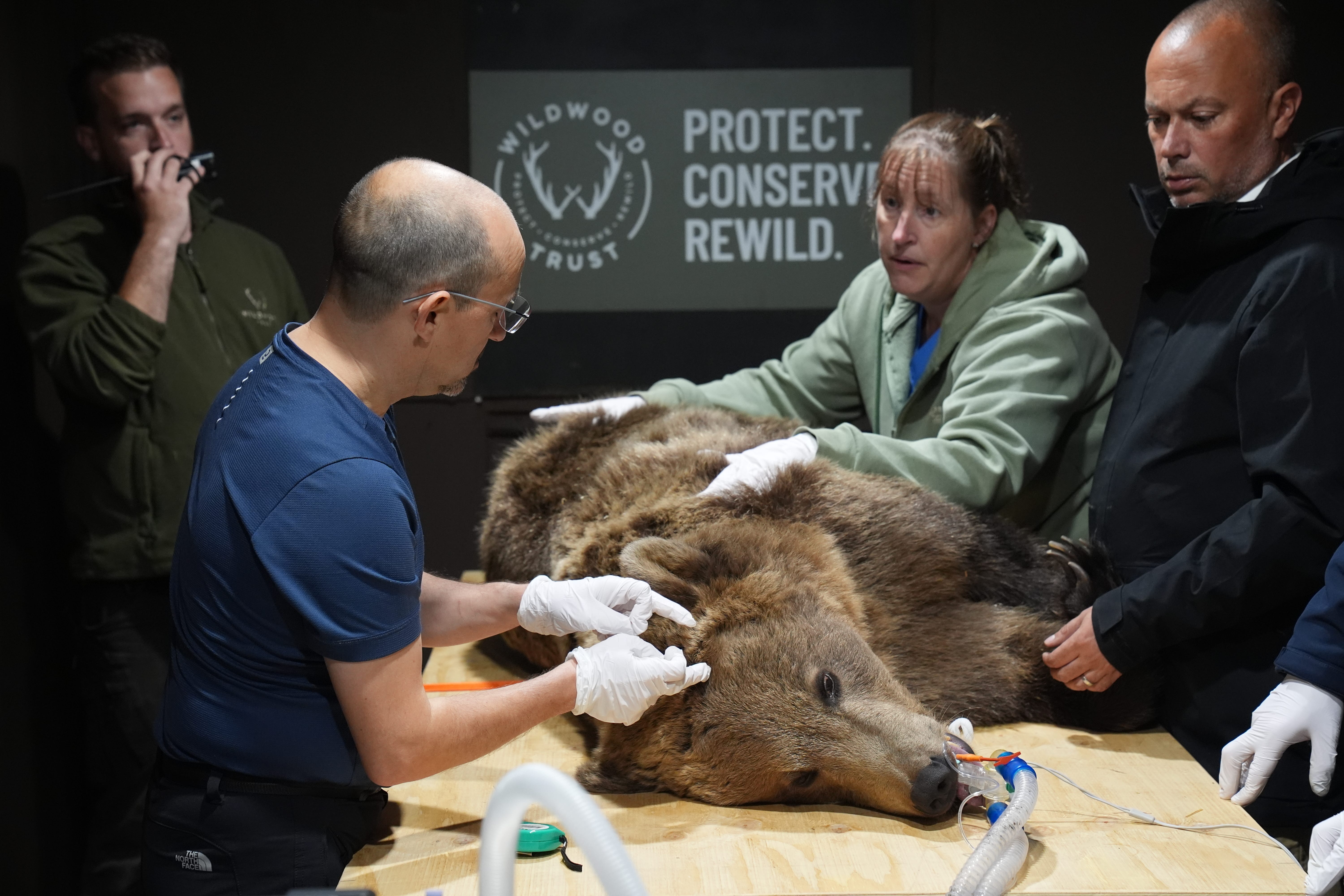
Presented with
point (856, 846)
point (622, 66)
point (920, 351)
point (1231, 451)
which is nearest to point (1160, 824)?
point (856, 846)

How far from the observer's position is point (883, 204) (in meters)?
3.26

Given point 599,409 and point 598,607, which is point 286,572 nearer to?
point 598,607

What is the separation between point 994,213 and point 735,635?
1.65 m

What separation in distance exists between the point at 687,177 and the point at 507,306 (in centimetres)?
295

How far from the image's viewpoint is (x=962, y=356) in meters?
3.04

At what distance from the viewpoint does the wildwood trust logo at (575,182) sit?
464cm

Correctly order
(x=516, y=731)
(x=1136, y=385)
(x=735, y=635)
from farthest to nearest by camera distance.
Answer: (x=1136, y=385) → (x=735, y=635) → (x=516, y=731)

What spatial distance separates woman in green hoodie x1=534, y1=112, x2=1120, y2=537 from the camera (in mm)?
2773

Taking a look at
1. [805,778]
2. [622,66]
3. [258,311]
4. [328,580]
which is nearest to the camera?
[328,580]

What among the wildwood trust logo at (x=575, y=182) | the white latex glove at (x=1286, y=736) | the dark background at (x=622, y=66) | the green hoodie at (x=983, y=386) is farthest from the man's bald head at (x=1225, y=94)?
the wildwood trust logo at (x=575, y=182)

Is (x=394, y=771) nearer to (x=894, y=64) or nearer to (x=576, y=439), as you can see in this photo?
(x=576, y=439)

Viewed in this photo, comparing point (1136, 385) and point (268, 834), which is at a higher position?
point (1136, 385)

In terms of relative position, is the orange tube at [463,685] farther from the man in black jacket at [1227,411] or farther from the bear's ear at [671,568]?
the man in black jacket at [1227,411]

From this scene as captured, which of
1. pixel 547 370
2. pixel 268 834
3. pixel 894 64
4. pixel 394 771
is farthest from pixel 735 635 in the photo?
pixel 894 64
